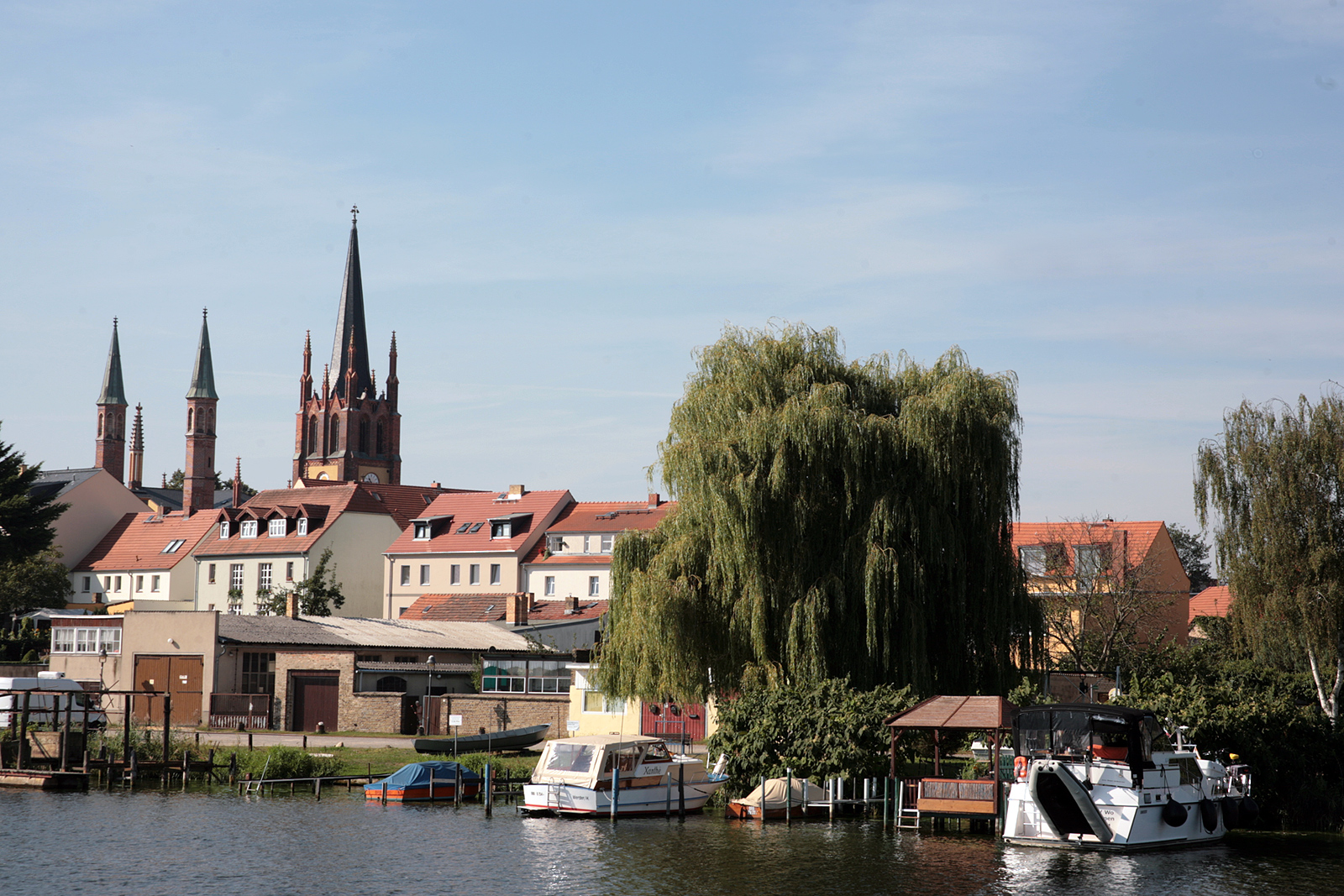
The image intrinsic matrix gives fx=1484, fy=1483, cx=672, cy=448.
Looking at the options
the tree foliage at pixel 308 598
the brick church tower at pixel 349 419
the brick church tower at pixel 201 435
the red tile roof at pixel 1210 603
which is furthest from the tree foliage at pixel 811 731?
the brick church tower at pixel 349 419

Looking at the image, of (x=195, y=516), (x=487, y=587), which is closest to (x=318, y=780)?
(x=487, y=587)

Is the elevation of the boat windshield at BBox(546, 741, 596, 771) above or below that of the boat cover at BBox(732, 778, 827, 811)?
above

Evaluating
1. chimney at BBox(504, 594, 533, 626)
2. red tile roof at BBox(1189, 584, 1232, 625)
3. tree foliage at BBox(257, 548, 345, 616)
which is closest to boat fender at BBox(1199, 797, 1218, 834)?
chimney at BBox(504, 594, 533, 626)

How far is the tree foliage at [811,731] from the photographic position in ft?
116

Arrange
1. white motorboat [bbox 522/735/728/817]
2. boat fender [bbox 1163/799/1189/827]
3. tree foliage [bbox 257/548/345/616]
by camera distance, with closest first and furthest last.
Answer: boat fender [bbox 1163/799/1189/827] < white motorboat [bbox 522/735/728/817] < tree foliage [bbox 257/548/345/616]

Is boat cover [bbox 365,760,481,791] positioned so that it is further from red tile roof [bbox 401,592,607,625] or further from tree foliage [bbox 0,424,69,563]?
tree foliage [bbox 0,424,69,563]

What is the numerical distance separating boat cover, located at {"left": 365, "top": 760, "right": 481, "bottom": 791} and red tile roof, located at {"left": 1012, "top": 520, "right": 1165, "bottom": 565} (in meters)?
36.2

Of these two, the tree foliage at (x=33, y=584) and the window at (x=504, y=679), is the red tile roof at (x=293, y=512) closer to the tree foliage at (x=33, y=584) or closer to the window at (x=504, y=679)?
the tree foliage at (x=33, y=584)

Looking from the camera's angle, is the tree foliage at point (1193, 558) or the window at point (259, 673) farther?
the tree foliage at point (1193, 558)

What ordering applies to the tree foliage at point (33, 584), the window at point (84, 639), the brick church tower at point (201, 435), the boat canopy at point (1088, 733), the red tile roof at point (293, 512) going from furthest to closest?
the brick church tower at point (201, 435)
the red tile roof at point (293, 512)
the tree foliage at point (33, 584)
the window at point (84, 639)
the boat canopy at point (1088, 733)

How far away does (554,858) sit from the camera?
30.3 meters

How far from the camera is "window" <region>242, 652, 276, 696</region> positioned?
6075 centimetres

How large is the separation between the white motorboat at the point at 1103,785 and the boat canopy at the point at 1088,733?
18 mm

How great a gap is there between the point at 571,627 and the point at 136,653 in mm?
19691
